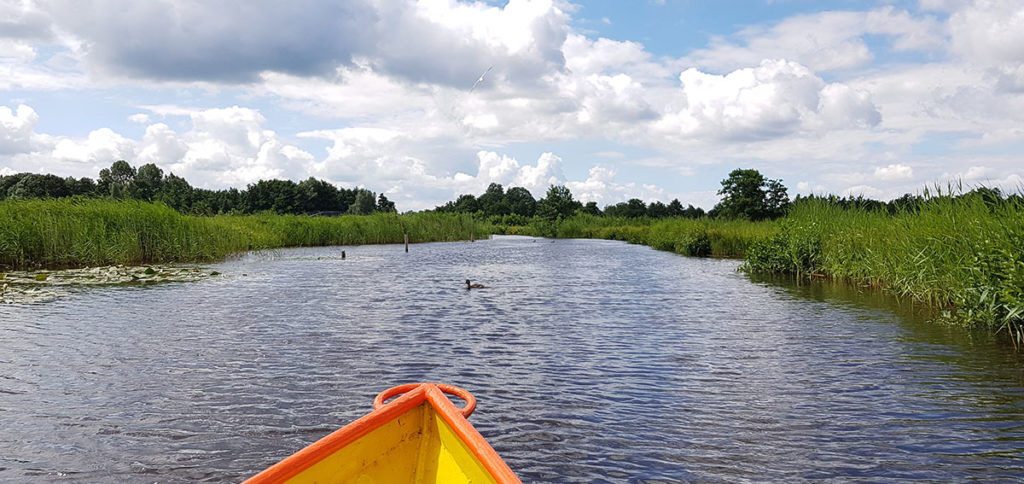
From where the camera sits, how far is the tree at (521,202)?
11588 centimetres

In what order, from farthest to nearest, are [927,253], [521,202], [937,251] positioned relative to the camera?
[521,202]
[927,253]
[937,251]

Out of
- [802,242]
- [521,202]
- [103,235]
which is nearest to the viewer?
[802,242]

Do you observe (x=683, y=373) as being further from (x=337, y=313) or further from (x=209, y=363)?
(x=337, y=313)

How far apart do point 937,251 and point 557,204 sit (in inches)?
3015

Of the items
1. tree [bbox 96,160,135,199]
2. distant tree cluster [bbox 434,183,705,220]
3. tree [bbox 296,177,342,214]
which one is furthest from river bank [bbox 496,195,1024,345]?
tree [bbox 296,177,342,214]

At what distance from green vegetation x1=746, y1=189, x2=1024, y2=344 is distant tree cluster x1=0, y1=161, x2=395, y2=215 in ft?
184

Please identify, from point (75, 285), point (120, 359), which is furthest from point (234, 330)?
point (75, 285)

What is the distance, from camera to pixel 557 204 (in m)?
88.8

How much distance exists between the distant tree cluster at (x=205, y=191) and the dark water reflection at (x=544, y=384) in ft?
181

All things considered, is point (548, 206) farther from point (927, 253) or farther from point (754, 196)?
point (927, 253)

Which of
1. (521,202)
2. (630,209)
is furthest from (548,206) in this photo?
(521,202)

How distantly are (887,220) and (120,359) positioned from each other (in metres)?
17.9

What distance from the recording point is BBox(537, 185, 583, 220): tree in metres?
88.7

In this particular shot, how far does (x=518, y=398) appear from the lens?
756 cm
